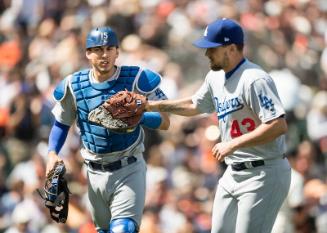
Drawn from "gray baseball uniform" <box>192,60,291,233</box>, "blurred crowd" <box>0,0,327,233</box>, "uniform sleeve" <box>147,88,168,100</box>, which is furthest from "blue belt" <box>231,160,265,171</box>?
"blurred crowd" <box>0,0,327,233</box>

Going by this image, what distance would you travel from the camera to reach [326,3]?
50.7 ft

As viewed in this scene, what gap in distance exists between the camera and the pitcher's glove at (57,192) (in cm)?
902

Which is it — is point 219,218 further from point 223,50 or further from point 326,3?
point 326,3

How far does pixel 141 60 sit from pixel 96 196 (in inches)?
198

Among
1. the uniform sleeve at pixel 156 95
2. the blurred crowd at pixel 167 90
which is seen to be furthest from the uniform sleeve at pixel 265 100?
the blurred crowd at pixel 167 90

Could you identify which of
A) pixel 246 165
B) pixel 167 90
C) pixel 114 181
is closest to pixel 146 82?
pixel 114 181

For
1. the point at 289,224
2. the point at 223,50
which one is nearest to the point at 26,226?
the point at 289,224

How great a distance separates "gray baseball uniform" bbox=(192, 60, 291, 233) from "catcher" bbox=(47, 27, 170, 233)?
882 millimetres

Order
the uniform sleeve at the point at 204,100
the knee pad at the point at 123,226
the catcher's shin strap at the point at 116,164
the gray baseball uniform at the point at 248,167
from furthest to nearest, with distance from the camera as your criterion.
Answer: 1. the catcher's shin strap at the point at 116,164
2. the knee pad at the point at 123,226
3. the uniform sleeve at the point at 204,100
4. the gray baseball uniform at the point at 248,167

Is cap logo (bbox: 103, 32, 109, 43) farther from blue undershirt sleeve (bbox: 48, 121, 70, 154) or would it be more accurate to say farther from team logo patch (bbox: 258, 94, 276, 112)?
team logo patch (bbox: 258, 94, 276, 112)

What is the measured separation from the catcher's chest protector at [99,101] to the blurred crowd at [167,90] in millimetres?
2913

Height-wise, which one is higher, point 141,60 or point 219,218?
point 219,218

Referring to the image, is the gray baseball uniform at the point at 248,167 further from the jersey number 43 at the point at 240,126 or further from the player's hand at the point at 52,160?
the player's hand at the point at 52,160

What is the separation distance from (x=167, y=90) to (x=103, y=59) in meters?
4.62
